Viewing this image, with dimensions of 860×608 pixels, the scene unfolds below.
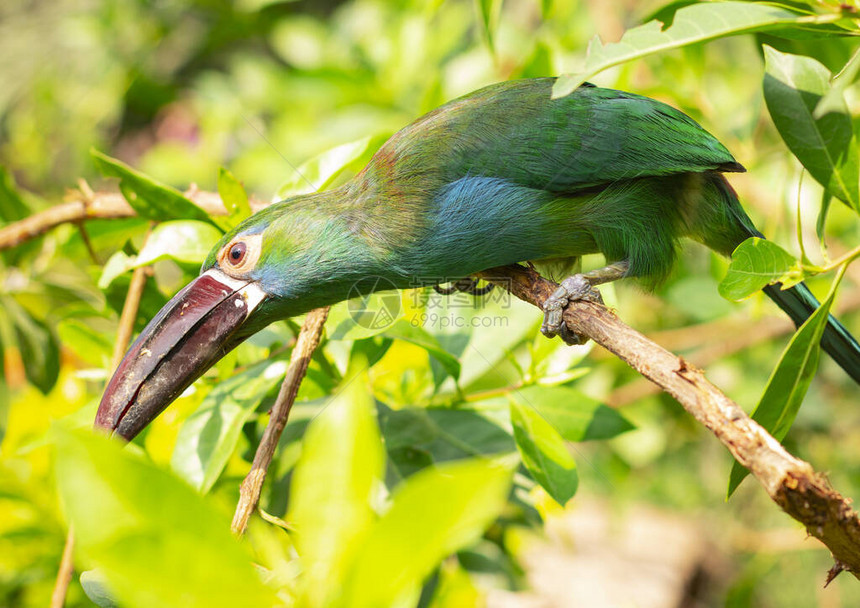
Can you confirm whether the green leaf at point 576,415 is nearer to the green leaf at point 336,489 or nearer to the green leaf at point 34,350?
the green leaf at point 336,489

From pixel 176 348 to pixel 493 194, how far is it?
1.06 metres

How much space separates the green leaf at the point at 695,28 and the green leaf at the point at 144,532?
1.01 meters

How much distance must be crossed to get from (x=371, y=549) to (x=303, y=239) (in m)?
1.52

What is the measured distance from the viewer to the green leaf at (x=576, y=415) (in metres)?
2.12

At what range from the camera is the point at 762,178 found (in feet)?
12.7

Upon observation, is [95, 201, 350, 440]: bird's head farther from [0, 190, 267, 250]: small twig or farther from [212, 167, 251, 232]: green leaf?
[0, 190, 267, 250]: small twig

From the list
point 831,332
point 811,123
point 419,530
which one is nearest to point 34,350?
point 419,530

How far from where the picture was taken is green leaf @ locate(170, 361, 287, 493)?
180 centimetres

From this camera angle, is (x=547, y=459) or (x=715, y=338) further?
(x=715, y=338)

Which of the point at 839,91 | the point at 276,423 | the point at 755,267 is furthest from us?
A: the point at 276,423

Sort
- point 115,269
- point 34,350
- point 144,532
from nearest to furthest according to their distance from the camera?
point 144,532, point 115,269, point 34,350

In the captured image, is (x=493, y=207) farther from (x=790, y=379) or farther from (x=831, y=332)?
(x=831, y=332)

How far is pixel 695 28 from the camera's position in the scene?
4.75 feet

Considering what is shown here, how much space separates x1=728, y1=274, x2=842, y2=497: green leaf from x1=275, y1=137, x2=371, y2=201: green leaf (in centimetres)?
131
